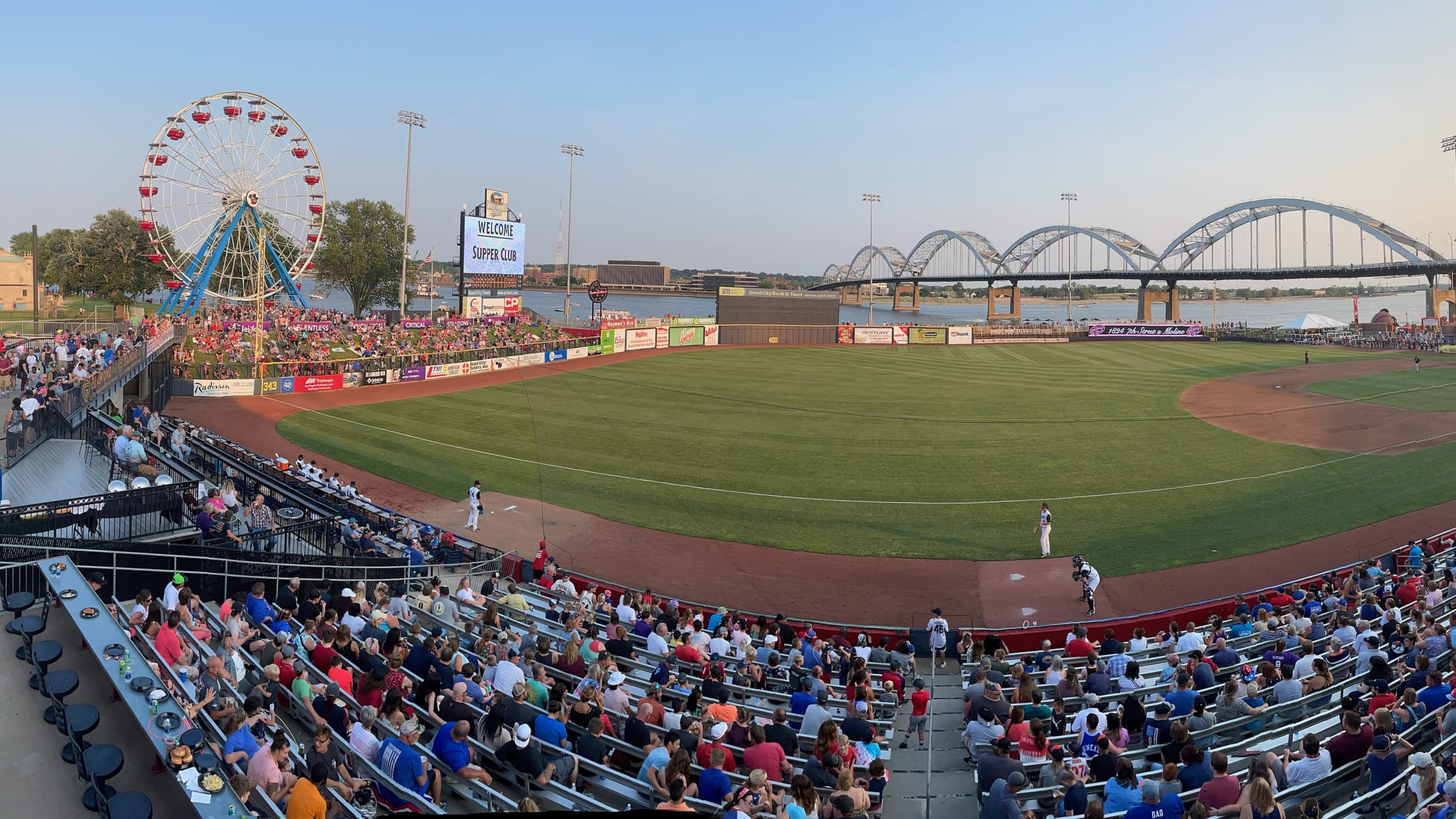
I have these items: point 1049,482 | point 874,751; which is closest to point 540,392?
point 1049,482

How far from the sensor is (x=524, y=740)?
28.0ft

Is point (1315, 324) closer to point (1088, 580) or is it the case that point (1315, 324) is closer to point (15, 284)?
point (1088, 580)

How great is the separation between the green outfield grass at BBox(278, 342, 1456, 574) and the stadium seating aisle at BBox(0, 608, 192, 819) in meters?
17.0

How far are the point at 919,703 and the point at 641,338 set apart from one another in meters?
70.4

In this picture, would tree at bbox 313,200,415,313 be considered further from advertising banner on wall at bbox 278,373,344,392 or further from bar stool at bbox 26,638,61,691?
bar stool at bbox 26,638,61,691

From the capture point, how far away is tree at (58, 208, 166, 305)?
242 ft

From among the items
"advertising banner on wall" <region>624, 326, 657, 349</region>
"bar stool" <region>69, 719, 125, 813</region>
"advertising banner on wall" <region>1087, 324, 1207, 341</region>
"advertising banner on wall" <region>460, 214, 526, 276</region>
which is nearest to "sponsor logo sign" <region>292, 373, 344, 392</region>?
"advertising banner on wall" <region>460, 214, 526, 276</region>

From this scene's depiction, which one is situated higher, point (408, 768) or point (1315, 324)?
point (1315, 324)

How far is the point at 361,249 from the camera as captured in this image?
9781 centimetres

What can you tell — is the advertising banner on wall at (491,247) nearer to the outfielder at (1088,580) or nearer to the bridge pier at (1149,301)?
the outfielder at (1088,580)

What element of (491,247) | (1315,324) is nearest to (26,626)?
(491,247)

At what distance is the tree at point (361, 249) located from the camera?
9769 cm

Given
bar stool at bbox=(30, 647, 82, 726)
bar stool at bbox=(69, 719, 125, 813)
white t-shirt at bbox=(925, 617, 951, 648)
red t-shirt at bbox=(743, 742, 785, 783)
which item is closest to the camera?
bar stool at bbox=(69, 719, 125, 813)

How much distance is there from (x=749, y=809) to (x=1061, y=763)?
3.77m
